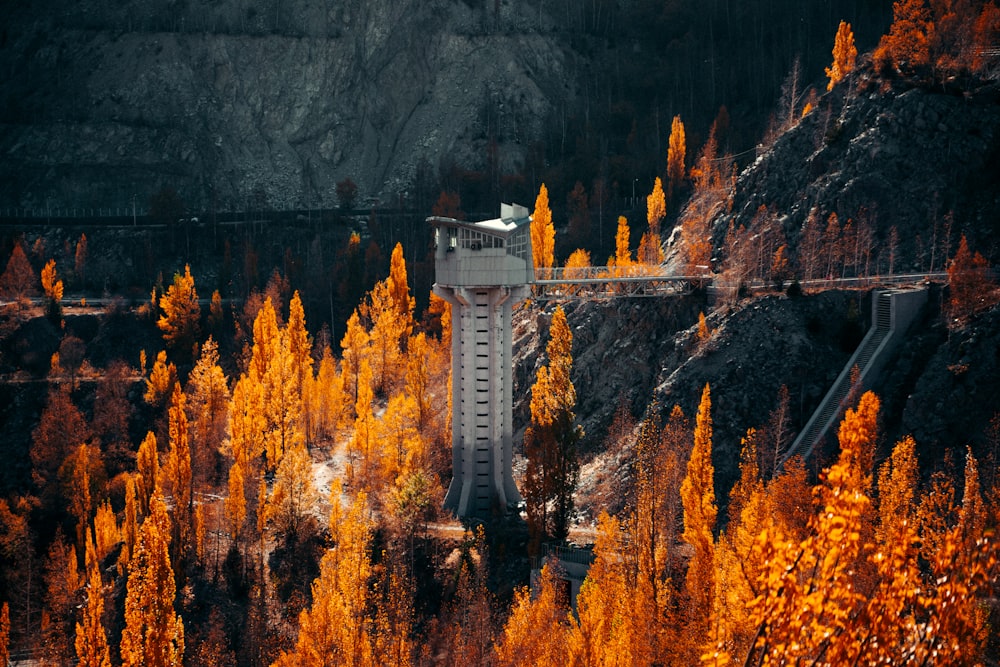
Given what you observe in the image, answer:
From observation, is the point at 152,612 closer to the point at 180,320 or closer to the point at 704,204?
the point at 704,204

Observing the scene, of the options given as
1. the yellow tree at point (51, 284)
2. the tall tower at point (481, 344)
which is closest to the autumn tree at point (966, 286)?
the tall tower at point (481, 344)

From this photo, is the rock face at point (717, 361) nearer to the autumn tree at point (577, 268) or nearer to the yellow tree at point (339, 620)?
the autumn tree at point (577, 268)

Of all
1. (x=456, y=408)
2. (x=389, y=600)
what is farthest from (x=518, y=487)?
(x=389, y=600)


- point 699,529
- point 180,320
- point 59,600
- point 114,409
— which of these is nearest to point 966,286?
point 699,529

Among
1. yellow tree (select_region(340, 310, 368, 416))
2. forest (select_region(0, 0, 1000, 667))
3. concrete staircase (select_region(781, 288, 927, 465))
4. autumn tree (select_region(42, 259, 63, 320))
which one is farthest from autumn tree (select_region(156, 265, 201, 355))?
concrete staircase (select_region(781, 288, 927, 465))

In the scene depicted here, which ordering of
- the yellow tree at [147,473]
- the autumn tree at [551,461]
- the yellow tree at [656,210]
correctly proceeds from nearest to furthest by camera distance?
the autumn tree at [551,461]
the yellow tree at [147,473]
the yellow tree at [656,210]

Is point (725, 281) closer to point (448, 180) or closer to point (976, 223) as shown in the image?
point (976, 223)
